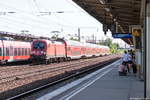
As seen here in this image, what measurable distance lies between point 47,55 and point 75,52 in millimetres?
14240

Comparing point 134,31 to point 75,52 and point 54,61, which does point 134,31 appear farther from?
point 75,52

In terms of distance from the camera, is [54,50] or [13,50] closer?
[13,50]

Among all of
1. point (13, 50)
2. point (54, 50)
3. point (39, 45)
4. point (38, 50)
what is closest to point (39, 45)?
point (39, 45)

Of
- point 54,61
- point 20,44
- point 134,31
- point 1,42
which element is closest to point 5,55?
point 1,42

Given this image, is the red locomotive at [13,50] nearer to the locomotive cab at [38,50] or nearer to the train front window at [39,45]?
the locomotive cab at [38,50]

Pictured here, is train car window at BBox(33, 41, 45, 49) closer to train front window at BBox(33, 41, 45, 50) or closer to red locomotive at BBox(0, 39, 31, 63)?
train front window at BBox(33, 41, 45, 50)

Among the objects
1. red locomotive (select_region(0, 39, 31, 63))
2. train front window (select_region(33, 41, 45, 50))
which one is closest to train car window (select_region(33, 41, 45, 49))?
train front window (select_region(33, 41, 45, 50))

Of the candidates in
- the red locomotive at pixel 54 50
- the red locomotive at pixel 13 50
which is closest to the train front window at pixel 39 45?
the red locomotive at pixel 54 50

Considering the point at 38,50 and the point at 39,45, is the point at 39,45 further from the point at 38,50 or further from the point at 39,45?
the point at 38,50

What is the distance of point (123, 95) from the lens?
1185 cm

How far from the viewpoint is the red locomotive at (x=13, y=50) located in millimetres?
32531

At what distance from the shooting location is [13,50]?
35156 millimetres

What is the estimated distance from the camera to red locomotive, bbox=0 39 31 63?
3253 centimetres

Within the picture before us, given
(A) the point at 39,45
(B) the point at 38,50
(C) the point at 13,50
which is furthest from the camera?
(A) the point at 39,45
